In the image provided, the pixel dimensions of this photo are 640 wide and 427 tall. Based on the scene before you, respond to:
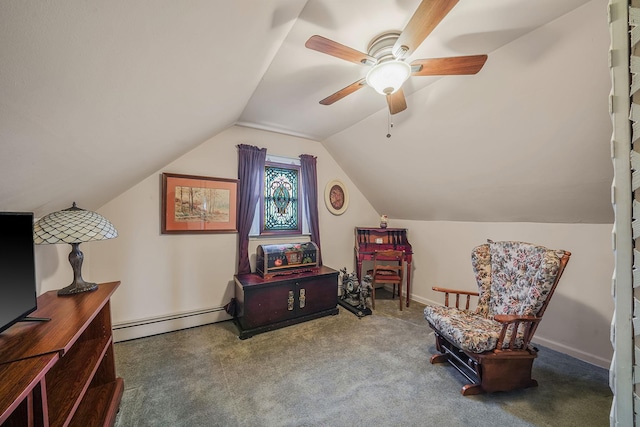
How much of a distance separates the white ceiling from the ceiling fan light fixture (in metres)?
0.30

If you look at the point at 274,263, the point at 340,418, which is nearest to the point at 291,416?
the point at 340,418

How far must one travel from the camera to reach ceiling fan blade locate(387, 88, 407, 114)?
69.3 inches

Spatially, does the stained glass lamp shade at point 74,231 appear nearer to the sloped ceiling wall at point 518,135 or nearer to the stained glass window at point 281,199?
the stained glass window at point 281,199

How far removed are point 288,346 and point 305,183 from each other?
2061 mm

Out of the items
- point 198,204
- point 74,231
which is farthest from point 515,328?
point 198,204

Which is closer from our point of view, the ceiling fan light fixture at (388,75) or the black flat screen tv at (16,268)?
the black flat screen tv at (16,268)

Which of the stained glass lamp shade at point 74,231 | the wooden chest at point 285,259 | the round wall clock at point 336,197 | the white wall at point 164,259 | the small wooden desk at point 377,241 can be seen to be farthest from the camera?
the round wall clock at point 336,197

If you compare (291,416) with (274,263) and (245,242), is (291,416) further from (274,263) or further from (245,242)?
(245,242)

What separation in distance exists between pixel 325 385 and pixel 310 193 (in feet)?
7.52

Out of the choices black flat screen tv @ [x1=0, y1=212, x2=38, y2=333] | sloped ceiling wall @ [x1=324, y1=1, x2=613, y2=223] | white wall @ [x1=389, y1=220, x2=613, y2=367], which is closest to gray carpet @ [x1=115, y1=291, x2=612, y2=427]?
white wall @ [x1=389, y1=220, x2=613, y2=367]

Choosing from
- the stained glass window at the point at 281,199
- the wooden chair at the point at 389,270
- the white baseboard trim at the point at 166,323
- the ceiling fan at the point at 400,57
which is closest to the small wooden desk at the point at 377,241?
the wooden chair at the point at 389,270

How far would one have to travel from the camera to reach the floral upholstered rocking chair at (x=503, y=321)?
1.71 m

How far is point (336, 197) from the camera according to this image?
12.5 feet

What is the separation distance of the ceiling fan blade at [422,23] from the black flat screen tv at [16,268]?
6.37 feet
